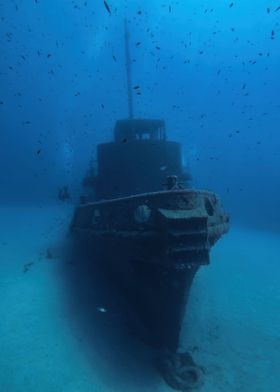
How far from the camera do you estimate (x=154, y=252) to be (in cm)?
644

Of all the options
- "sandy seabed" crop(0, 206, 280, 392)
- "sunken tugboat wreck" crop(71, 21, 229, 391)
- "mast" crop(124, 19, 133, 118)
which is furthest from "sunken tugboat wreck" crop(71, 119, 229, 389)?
"mast" crop(124, 19, 133, 118)

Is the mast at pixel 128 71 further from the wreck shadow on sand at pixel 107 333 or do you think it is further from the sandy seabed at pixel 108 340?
the wreck shadow on sand at pixel 107 333

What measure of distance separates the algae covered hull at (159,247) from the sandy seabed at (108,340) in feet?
2.67

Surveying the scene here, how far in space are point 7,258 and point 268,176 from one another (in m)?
60.4

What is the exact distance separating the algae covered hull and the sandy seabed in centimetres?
81

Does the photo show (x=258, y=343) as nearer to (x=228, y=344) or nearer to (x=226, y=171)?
(x=228, y=344)

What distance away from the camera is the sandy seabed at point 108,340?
6000 millimetres

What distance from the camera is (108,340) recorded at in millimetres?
6910

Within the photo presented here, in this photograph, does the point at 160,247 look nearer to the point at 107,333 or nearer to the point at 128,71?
the point at 107,333

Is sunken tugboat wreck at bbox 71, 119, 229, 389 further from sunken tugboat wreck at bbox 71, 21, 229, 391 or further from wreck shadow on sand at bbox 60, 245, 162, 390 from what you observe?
wreck shadow on sand at bbox 60, 245, 162, 390

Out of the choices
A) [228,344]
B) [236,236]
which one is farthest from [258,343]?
[236,236]

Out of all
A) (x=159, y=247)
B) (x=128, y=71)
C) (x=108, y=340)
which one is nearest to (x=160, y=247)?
(x=159, y=247)

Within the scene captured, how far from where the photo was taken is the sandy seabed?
6000mm

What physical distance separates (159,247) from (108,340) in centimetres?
236
